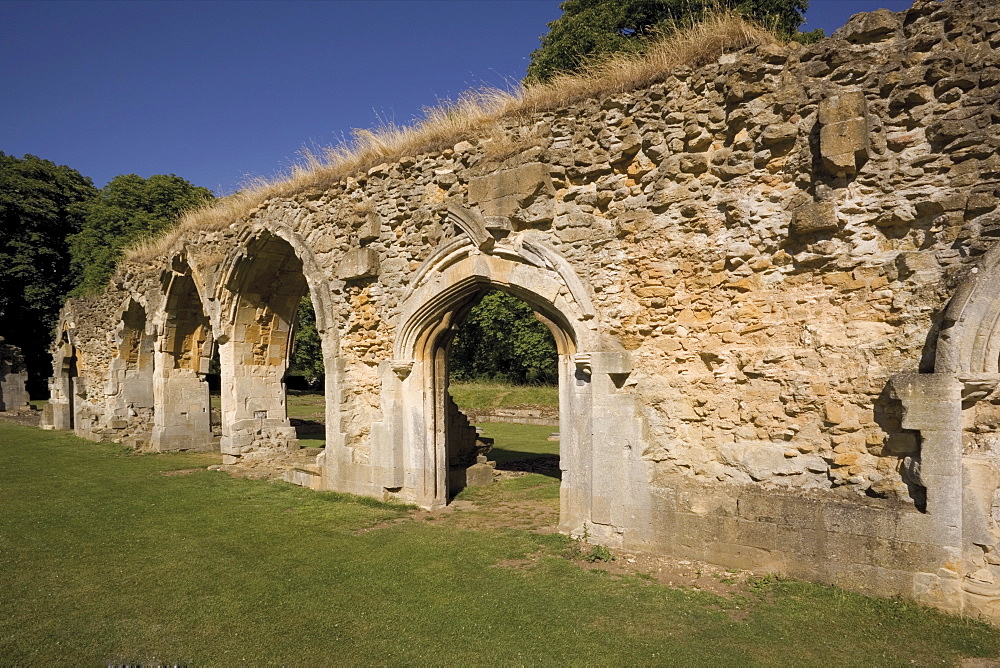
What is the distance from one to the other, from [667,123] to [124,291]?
560 inches

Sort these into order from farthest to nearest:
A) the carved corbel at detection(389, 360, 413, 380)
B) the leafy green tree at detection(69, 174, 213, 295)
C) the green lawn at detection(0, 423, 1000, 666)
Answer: the leafy green tree at detection(69, 174, 213, 295) → the carved corbel at detection(389, 360, 413, 380) → the green lawn at detection(0, 423, 1000, 666)

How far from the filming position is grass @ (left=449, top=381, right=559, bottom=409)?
2216 cm

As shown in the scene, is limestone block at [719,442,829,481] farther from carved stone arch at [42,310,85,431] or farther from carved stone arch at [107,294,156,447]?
carved stone arch at [42,310,85,431]

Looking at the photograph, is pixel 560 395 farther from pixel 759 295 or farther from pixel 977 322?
pixel 977 322

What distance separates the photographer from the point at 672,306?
5723 mm

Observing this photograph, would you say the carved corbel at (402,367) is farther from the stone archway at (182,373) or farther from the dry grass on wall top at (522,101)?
the stone archway at (182,373)

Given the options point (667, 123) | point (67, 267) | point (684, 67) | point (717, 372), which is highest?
point (67, 267)

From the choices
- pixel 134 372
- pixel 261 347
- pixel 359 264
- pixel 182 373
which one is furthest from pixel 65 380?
pixel 359 264

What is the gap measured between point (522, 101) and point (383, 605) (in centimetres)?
525

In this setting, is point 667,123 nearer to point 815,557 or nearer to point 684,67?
point 684,67

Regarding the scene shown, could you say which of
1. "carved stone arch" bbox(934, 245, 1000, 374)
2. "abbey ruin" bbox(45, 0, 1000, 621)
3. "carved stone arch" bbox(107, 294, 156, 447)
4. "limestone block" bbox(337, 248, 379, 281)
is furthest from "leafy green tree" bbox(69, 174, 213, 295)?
"carved stone arch" bbox(934, 245, 1000, 374)

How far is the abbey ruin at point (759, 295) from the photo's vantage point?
4.46 m

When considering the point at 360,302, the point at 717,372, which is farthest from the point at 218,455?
the point at 717,372

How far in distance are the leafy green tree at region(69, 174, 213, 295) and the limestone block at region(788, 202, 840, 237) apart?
96.1 feet
